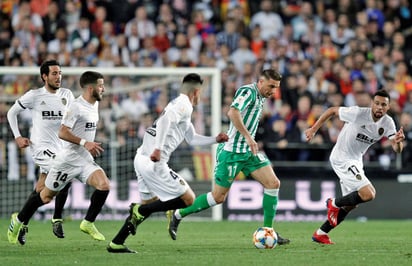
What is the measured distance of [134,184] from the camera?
65.4 ft

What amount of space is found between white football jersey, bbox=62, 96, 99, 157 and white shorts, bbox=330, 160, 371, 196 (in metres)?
3.25

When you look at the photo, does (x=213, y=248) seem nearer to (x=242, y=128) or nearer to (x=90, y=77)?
(x=242, y=128)

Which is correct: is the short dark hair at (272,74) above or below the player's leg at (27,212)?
above

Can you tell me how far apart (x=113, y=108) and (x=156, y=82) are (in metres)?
0.93

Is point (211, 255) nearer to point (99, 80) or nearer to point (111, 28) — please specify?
point (99, 80)

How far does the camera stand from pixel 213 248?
12.7 meters

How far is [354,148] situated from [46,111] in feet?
13.1

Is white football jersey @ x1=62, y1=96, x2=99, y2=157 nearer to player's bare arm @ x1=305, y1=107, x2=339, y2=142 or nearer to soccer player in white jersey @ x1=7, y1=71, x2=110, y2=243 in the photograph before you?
soccer player in white jersey @ x1=7, y1=71, x2=110, y2=243

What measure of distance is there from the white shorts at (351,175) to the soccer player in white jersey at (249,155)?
108 centimetres

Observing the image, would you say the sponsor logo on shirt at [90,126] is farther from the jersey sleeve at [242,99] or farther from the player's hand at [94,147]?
the jersey sleeve at [242,99]

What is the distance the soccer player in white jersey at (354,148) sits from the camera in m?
13.7

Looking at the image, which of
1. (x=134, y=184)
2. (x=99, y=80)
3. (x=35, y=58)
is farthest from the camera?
(x=35, y=58)

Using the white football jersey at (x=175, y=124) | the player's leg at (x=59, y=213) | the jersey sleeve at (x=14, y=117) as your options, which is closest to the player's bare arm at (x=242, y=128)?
the white football jersey at (x=175, y=124)

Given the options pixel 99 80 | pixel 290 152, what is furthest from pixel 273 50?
pixel 99 80
